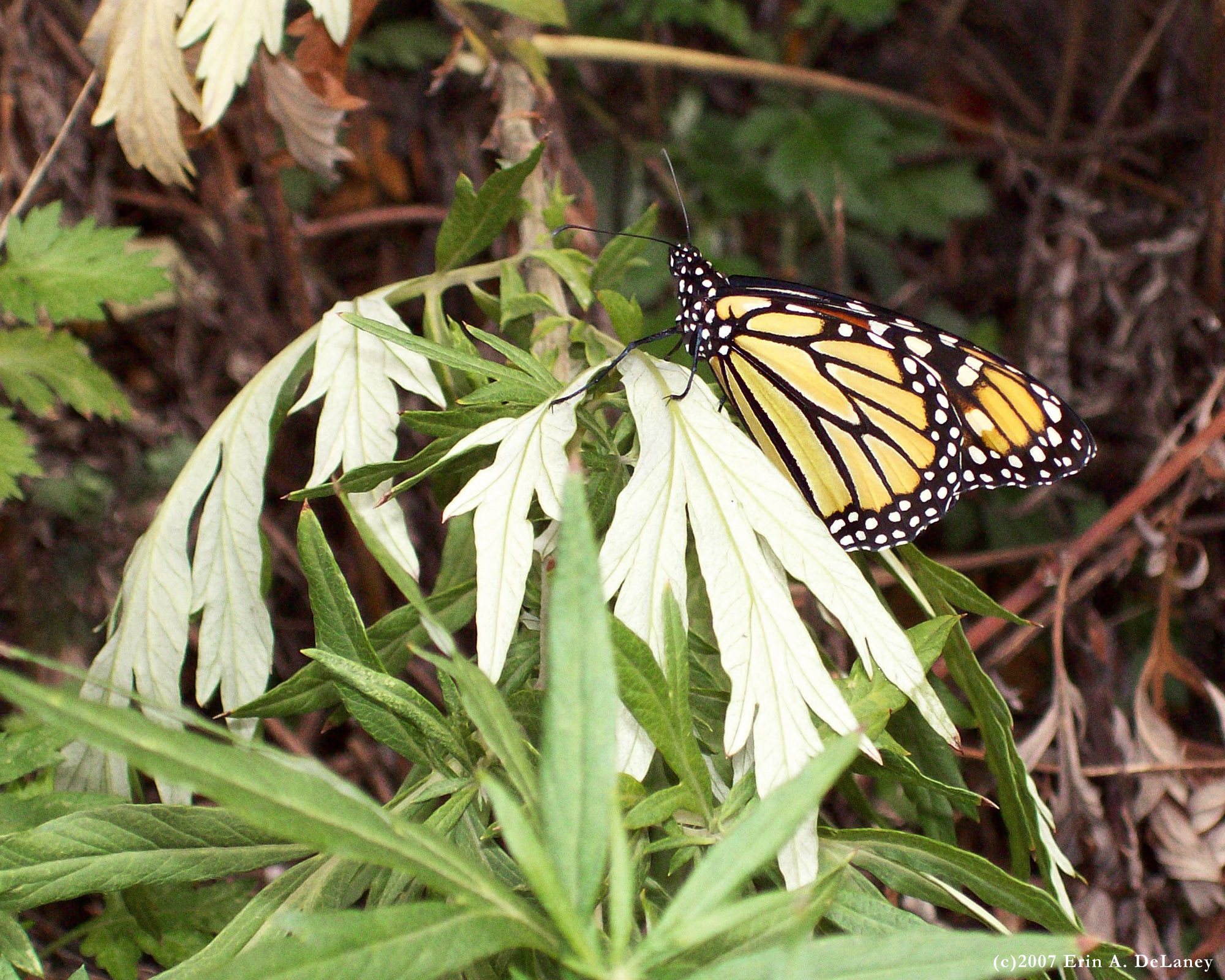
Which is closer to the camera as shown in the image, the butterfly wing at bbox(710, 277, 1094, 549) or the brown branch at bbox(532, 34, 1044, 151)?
the butterfly wing at bbox(710, 277, 1094, 549)

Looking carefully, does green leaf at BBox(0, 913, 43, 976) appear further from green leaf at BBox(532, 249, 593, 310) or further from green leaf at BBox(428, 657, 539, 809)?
green leaf at BBox(532, 249, 593, 310)

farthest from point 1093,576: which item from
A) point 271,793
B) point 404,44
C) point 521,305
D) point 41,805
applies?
point 404,44

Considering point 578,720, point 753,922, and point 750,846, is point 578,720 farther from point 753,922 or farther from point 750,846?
point 753,922

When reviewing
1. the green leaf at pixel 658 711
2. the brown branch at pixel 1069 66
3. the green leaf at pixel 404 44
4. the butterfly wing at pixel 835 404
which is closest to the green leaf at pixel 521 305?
the butterfly wing at pixel 835 404

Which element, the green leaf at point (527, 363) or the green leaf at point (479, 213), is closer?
the green leaf at point (527, 363)

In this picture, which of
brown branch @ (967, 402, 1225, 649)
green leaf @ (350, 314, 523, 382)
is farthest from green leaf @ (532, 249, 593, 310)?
brown branch @ (967, 402, 1225, 649)

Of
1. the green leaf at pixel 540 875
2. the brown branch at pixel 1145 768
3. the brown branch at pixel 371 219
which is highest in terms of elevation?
the brown branch at pixel 371 219

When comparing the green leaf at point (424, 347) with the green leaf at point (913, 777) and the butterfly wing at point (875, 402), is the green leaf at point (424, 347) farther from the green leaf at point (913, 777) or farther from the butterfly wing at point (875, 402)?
the green leaf at point (913, 777)
